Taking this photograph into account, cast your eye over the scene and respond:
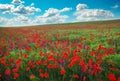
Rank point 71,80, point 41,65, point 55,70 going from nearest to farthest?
point 71,80 → point 55,70 → point 41,65

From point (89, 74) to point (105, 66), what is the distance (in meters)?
0.90

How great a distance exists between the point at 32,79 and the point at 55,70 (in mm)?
834

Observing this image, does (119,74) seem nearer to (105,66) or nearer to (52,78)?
(105,66)

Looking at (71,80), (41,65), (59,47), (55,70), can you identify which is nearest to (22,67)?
(41,65)

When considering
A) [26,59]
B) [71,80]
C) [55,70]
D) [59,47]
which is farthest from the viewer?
[59,47]

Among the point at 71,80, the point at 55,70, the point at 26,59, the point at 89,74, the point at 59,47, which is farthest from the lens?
the point at 59,47

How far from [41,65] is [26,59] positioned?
2.29 ft

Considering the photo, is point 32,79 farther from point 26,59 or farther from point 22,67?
point 26,59

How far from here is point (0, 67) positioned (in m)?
5.29

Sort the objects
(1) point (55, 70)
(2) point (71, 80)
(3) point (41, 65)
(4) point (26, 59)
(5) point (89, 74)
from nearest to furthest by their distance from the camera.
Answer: (2) point (71, 80)
(5) point (89, 74)
(1) point (55, 70)
(3) point (41, 65)
(4) point (26, 59)

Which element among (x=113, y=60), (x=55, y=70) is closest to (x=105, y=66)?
(x=113, y=60)

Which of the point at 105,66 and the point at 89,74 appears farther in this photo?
the point at 105,66

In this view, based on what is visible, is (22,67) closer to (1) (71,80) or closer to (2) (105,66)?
(1) (71,80)

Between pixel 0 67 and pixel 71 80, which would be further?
pixel 0 67
